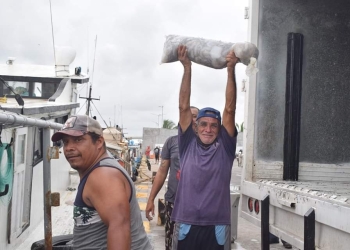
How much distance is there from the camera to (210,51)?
369cm

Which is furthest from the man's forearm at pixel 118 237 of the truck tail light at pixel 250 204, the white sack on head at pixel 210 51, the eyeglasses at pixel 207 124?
the truck tail light at pixel 250 204

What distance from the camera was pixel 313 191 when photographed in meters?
3.99

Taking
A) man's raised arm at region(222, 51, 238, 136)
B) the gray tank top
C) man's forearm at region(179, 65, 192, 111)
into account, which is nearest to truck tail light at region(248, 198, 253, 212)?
man's raised arm at region(222, 51, 238, 136)

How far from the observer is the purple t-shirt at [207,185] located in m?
3.51

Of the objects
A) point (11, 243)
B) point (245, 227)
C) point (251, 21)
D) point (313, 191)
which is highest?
point (251, 21)

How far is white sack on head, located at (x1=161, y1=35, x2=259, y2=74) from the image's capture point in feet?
11.9

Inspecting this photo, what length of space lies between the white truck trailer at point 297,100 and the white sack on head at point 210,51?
1.24 m

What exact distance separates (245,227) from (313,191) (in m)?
4.85

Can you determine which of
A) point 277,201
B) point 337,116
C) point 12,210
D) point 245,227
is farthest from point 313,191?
point 245,227

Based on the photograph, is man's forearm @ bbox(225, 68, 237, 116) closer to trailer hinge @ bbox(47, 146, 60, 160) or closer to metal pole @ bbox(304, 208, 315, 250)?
metal pole @ bbox(304, 208, 315, 250)

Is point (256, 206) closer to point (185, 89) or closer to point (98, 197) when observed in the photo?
point (185, 89)

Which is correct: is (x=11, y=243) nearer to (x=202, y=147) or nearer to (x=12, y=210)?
(x=12, y=210)

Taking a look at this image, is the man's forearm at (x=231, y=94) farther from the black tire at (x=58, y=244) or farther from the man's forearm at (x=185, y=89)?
the black tire at (x=58, y=244)

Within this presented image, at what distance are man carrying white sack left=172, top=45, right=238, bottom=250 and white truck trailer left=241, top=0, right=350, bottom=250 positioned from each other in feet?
3.50
